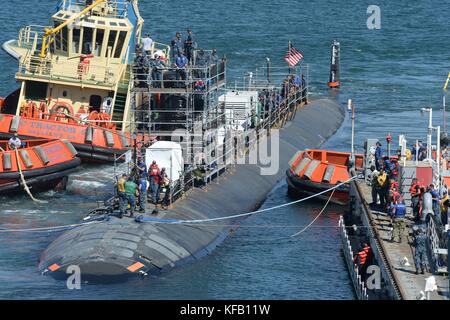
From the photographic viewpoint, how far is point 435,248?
45031 millimetres

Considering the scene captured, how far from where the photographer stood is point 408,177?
53.3m

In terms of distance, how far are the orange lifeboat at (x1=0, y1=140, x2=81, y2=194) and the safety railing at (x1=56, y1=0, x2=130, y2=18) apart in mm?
11476

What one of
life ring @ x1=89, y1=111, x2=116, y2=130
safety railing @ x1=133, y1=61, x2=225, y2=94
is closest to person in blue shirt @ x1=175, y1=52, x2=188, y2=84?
safety railing @ x1=133, y1=61, x2=225, y2=94

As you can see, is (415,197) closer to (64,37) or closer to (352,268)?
(352,268)

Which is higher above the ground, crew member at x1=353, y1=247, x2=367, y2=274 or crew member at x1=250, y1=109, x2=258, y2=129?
crew member at x1=250, y1=109, x2=258, y2=129

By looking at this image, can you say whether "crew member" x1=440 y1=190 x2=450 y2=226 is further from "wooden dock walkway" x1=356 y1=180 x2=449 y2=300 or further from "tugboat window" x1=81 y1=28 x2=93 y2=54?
"tugboat window" x1=81 y1=28 x2=93 y2=54

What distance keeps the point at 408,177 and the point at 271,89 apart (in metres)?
22.9

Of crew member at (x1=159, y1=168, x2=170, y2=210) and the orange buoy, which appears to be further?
the orange buoy

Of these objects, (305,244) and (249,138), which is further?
(249,138)

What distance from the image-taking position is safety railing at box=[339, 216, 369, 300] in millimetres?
45906

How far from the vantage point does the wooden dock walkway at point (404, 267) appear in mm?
41906

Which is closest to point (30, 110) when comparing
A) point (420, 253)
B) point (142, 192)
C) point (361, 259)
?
point (142, 192)
